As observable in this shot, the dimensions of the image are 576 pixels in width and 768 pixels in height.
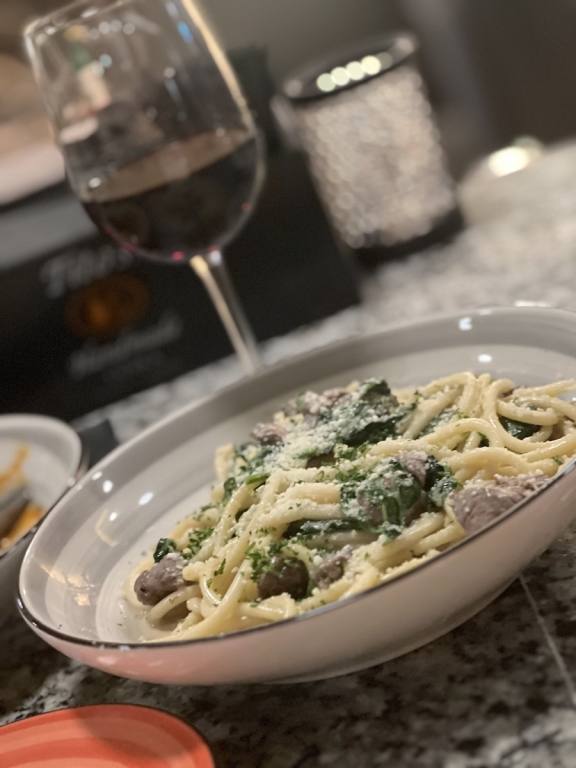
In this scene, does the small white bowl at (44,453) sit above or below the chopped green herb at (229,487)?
below

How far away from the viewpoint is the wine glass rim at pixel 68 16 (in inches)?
37.6

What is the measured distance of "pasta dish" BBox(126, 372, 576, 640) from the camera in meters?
0.61

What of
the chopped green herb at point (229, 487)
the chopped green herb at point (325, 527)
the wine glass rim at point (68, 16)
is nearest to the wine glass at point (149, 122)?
the wine glass rim at point (68, 16)

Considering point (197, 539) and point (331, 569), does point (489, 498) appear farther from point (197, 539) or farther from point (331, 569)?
point (197, 539)

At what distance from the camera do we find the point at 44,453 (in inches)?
42.6

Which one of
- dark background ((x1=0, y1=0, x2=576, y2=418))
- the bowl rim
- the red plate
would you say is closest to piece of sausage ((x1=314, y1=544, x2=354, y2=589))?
the red plate

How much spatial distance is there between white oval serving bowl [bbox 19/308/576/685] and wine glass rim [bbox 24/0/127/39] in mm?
387

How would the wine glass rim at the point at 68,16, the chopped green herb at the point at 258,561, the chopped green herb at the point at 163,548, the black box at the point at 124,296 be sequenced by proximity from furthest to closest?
the black box at the point at 124,296, the wine glass rim at the point at 68,16, the chopped green herb at the point at 163,548, the chopped green herb at the point at 258,561

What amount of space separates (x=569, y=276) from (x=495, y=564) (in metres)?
0.79

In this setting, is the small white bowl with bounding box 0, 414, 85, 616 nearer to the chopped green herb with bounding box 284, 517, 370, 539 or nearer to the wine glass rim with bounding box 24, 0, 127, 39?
the chopped green herb with bounding box 284, 517, 370, 539

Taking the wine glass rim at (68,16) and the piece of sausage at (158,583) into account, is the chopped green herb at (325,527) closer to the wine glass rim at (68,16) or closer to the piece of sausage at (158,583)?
the piece of sausage at (158,583)

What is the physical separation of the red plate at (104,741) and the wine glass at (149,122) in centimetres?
51

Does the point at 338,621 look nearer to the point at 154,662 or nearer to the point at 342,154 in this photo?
the point at 154,662

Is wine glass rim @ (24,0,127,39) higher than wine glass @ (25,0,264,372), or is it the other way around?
wine glass rim @ (24,0,127,39)
